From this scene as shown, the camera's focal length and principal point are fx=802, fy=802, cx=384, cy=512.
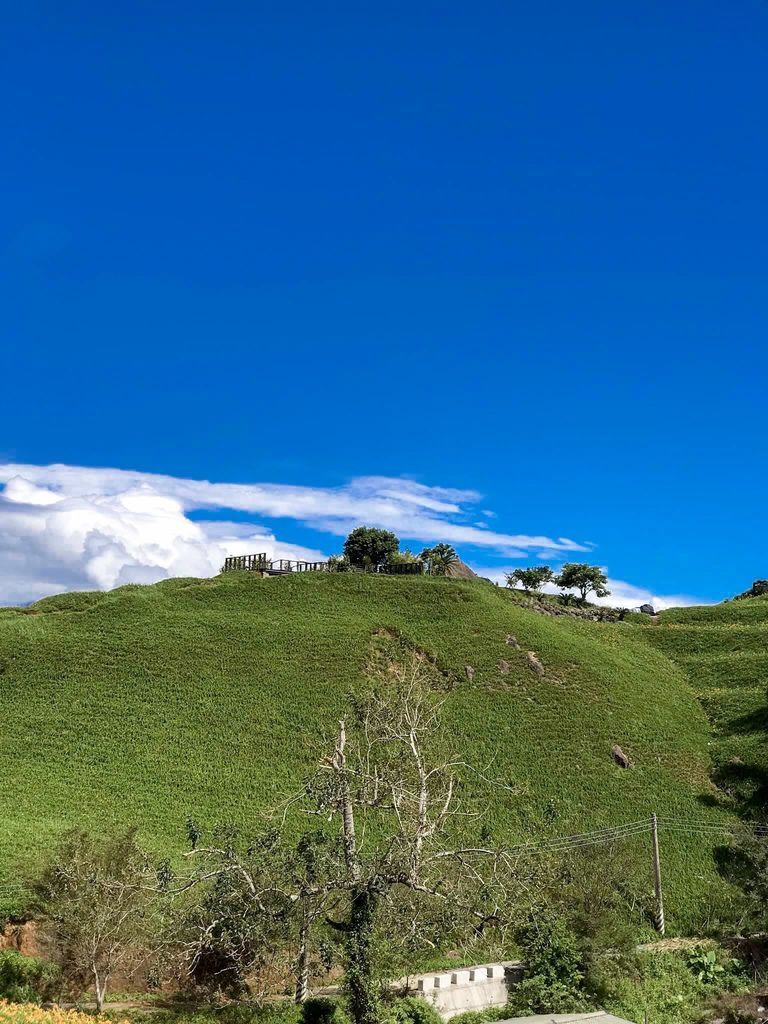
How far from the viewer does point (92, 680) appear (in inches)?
1946

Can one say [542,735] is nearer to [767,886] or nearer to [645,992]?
[767,886]

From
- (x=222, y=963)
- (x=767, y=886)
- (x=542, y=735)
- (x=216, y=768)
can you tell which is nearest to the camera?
(x=222, y=963)

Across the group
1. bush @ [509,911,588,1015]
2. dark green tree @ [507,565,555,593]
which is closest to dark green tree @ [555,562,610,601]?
dark green tree @ [507,565,555,593]

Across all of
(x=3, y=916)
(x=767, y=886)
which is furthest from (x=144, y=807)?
(x=767, y=886)

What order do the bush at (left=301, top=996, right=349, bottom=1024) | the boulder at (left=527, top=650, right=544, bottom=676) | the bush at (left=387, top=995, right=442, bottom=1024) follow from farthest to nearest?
the boulder at (left=527, top=650, right=544, bottom=676) < the bush at (left=387, top=995, right=442, bottom=1024) < the bush at (left=301, top=996, right=349, bottom=1024)

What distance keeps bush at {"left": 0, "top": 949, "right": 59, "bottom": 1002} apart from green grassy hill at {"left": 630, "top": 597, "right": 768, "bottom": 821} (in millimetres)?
35159

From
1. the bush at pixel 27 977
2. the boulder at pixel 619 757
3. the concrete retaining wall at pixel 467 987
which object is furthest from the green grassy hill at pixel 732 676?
the bush at pixel 27 977

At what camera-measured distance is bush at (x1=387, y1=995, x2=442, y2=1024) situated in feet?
65.3

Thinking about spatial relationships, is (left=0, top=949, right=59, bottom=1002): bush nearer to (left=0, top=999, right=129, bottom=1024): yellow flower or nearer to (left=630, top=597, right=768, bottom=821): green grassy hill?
(left=0, top=999, right=129, bottom=1024): yellow flower

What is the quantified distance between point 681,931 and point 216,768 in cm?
2318

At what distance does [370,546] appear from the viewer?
99.1 metres

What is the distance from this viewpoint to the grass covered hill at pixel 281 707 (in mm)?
38969

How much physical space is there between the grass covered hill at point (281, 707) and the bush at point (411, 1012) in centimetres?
1514

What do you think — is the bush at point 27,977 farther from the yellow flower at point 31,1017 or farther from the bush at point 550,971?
the bush at point 550,971
